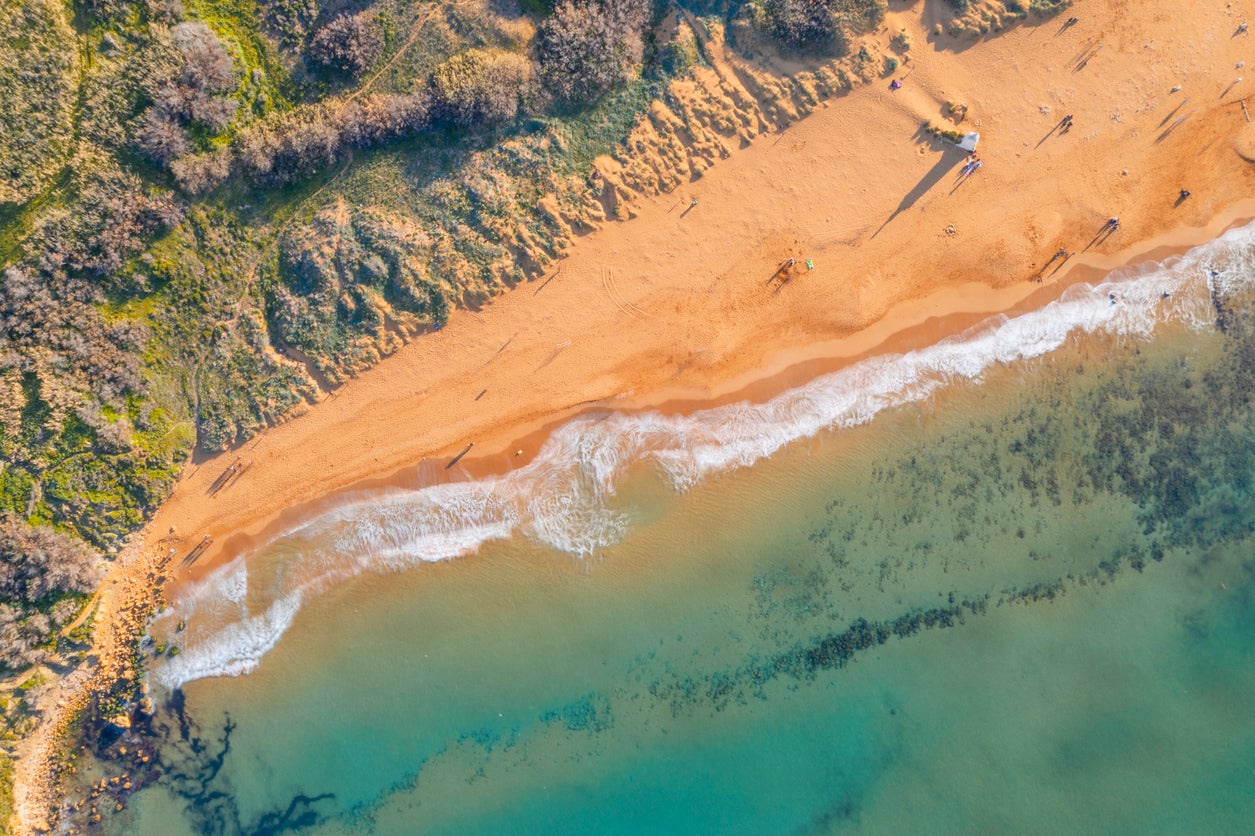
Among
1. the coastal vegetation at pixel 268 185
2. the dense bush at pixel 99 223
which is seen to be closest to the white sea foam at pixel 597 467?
the coastal vegetation at pixel 268 185

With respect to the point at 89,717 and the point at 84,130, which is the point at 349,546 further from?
the point at 84,130

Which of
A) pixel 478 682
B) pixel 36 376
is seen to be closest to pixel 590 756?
pixel 478 682

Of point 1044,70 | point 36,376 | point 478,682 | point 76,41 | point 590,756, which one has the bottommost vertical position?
point 590,756

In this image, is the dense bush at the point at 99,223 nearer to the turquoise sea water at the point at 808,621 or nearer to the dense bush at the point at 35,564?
the dense bush at the point at 35,564

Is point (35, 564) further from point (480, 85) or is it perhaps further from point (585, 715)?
point (480, 85)

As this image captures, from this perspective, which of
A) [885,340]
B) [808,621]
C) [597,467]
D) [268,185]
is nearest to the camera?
[268,185]

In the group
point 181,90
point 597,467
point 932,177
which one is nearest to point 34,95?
point 181,90
